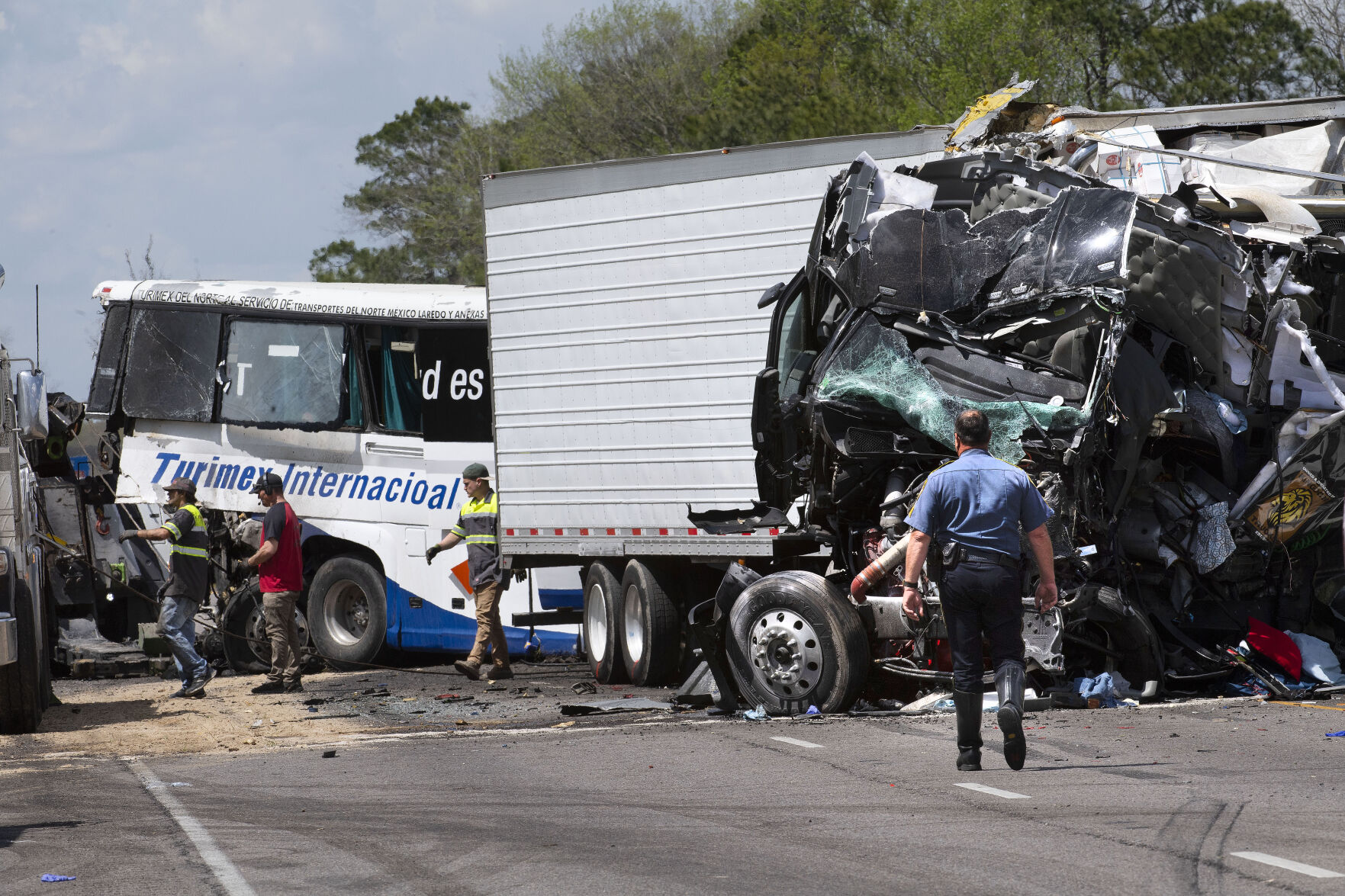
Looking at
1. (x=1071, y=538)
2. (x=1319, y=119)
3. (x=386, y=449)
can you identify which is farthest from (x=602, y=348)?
(x=1319, y=119)

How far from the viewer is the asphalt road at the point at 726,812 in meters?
5.20

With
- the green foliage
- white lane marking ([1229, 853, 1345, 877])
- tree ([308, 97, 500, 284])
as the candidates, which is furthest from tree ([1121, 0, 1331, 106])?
Result: white lane marking ([1229, 853, 1345, 877])

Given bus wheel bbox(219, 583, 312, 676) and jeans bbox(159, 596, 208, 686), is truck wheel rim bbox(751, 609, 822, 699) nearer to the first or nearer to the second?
jeans bbox(159, 596, 208, 686)

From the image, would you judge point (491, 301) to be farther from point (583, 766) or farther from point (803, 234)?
point (583, 766)

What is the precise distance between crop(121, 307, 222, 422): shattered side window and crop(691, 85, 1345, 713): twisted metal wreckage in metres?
7.06

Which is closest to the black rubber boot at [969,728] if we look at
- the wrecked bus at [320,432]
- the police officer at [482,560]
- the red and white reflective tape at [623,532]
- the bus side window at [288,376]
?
the red and white reflective tape at [623,532]

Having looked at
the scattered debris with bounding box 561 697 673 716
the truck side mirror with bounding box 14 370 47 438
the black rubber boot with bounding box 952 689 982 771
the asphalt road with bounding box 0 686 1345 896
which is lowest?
the scattered debris with bounding box 561 697 673 716

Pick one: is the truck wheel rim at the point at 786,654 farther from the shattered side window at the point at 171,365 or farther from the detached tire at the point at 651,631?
the shattered side window at the point at 171,365

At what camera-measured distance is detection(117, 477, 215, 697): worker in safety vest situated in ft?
42.4

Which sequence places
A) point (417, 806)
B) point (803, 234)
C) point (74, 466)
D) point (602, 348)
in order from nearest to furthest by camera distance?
point (417, 806) → point (803, 234) → point (602, 348) → point (74, 466)

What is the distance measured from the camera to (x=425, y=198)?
4956cm

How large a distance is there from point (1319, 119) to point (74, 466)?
11.9 metres

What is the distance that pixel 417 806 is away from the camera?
6980mm

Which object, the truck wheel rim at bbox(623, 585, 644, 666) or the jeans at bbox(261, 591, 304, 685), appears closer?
the truck wheel rim at bbox(623, 585, 644, 666)
